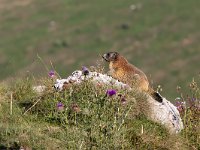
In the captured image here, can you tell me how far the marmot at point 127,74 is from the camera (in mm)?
10816

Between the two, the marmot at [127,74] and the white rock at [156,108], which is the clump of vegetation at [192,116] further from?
the marmot at [127,74]

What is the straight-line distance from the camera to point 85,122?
8211mm

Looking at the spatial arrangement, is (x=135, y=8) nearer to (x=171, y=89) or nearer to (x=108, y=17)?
(x=108, y=17)

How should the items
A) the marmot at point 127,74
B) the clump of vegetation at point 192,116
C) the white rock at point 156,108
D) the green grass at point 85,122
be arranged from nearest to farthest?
the green grass at point 85,122 < the clump of vegetation at point 192,116 < the white rock at point 156,108 < the marmot at point 127,74

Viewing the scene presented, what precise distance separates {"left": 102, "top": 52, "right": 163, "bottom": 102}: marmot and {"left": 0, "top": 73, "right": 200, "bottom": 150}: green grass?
0.84 metres

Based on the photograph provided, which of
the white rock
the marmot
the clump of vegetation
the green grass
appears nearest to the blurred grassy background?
the marmot

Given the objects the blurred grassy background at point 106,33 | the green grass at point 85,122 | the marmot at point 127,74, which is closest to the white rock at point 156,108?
the green grass at point 85,122

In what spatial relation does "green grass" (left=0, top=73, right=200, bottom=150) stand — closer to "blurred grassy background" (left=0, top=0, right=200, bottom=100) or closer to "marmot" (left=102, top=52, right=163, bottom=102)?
"marmot" (left=102, top=52, right=163, bottom=102)

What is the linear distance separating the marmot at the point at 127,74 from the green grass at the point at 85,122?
844mm

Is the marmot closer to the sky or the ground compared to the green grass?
closer to the sky

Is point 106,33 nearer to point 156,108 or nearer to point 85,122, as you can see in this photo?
point 156,108

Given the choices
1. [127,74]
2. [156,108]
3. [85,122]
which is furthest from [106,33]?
[85,122]

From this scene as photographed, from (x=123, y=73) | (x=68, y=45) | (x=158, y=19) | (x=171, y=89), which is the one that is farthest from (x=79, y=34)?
(x=123, y=73)

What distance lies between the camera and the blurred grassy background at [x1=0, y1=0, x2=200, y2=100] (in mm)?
→ 64375
